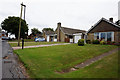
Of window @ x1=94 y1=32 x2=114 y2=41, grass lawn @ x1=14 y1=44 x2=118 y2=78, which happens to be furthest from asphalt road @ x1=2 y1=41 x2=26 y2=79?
window @ x1=94 y1=32 x2=114 y2=41

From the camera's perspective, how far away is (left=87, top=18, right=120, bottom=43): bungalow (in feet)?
50.8

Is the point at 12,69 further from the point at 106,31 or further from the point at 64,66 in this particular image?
the point at 106,31

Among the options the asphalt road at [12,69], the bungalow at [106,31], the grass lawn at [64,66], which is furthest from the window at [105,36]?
the asphalt road at [12,69]

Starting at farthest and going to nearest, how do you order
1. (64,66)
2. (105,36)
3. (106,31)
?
(105,36), (106,31), (64,66)

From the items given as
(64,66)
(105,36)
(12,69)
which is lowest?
(12,69)

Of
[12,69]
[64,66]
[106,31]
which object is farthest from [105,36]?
[12,69]

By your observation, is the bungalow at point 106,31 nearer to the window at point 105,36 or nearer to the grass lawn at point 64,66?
the window at point 105,36

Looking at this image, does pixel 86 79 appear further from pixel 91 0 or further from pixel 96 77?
pixel 91 0

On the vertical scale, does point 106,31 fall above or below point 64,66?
above

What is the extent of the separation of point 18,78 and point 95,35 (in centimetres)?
1780

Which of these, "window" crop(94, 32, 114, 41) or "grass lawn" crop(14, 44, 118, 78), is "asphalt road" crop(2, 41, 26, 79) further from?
"window" crop(94, 32, 114, 41)

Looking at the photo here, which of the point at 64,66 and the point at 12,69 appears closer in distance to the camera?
the point at 12,69

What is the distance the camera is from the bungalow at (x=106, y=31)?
15.5 meters

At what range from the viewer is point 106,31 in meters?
16.7
